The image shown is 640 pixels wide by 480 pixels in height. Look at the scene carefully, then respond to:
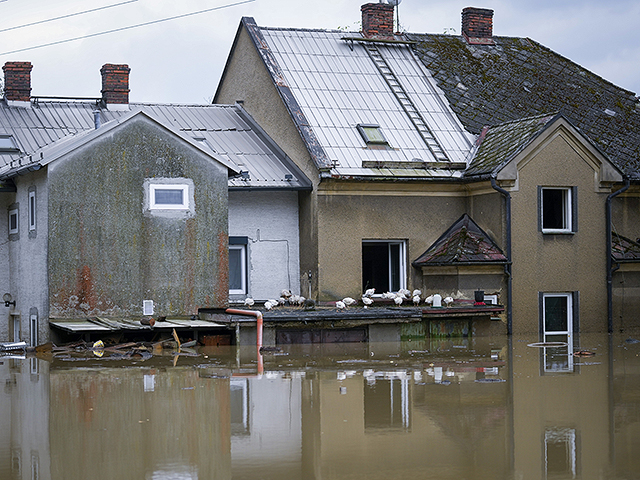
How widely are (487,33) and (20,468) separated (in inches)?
994

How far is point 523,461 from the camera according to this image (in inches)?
346

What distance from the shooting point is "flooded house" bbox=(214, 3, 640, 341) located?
2350cm

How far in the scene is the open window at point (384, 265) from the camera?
80.4 feet

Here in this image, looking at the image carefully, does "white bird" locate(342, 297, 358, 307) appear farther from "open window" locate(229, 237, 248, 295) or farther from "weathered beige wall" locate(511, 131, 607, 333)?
"weathered beige wall" locate(511, 131, 607, 333)

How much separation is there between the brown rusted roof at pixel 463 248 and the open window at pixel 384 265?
550 mm

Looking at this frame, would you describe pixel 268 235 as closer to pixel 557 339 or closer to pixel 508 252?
pixel 508 252

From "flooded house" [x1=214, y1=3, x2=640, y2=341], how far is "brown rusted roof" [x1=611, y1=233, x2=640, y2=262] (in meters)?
0.04

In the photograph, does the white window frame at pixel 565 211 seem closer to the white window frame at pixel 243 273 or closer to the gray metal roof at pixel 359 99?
the gray metal roof at pixel 359 99

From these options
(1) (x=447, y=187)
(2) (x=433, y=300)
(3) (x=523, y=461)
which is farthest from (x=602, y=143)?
(3) (x=523, y=461)

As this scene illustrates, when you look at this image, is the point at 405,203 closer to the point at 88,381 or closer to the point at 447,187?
the point at 447,187

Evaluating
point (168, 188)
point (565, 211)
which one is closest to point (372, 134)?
point (565, 211)

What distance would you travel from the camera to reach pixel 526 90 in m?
28.9

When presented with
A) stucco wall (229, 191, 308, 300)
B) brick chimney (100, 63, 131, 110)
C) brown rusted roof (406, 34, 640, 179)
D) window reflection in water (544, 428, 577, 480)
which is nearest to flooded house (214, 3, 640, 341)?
brown rusted roof (406, 34, 640, 179)

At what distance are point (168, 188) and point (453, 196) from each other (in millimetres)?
7604
